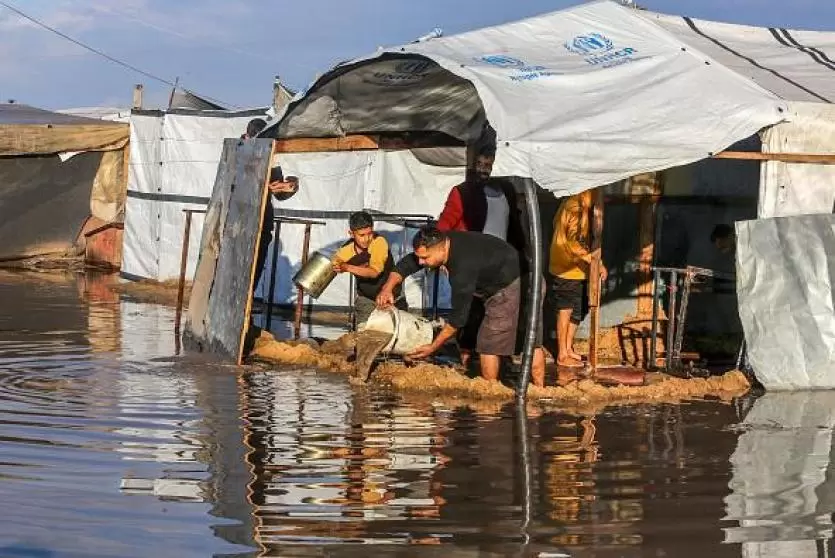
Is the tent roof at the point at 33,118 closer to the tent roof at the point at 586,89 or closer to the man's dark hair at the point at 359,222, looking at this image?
the tent roof at the point at 586,89

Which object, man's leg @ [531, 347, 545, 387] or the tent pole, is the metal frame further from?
the tent pole

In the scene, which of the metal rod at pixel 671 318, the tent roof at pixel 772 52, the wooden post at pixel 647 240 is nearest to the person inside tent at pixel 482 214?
the metal rod at pixel 671 318

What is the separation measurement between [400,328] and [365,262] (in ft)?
2.98

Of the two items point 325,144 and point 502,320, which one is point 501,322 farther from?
point 325,144

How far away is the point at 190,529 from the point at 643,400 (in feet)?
18.2

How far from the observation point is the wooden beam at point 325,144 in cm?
1452

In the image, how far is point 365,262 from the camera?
13000 millimetres

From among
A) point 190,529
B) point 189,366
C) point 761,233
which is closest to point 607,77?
point 761,233

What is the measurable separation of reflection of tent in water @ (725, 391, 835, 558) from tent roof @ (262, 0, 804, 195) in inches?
85.0

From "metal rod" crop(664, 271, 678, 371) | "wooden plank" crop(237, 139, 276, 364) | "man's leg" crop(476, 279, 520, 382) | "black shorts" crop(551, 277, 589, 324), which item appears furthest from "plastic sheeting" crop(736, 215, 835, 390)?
"wooden plank" crop(237, 139, 276, 364)

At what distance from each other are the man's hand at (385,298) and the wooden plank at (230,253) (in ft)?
5.31

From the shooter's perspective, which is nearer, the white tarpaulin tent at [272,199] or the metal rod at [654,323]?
the metal rod at [654,323]

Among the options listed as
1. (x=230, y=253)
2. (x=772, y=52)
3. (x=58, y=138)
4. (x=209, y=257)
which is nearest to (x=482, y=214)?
(x=230, y=253)

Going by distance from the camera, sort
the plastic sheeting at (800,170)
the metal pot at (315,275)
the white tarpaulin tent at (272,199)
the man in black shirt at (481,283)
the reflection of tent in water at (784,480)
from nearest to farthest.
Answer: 1. the reflection of tent in water at (784,480)
2. the man in black shirt at (481,283)
3. the plastic sheeting at (800,170)
4. the metal pot at (315,275)
5. the white tarpaulin tent at (272,199)
